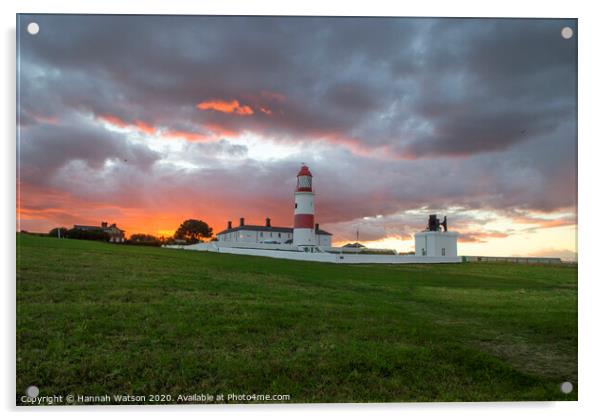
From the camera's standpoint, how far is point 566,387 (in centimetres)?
754

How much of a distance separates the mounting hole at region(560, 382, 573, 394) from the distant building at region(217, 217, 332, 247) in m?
40.5

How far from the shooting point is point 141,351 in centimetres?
736

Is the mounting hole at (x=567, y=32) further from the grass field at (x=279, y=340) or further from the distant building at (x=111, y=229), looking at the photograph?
the distant building at (x=111, y=229)

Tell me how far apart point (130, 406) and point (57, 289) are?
4177mm

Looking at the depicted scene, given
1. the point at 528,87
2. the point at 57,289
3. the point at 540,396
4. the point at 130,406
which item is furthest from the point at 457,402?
the point at 57,289

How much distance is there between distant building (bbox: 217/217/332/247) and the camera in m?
49.9

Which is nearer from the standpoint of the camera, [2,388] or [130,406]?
[130,406]

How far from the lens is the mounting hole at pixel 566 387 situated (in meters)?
7.48

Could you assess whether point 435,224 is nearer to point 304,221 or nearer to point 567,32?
point 304,221

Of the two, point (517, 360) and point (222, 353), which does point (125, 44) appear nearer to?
point (222, 353)

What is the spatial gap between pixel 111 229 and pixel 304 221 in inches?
711

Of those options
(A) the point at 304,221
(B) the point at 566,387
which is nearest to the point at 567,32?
(B) the point at 566,387

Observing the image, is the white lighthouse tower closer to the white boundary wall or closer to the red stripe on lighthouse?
the red stripe on lighthouse

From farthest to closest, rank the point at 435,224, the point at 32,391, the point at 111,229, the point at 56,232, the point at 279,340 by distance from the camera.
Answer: the point at 435,224, the point at 111,229, the point at 56,232, the point at 279,340, the point at 32,391
